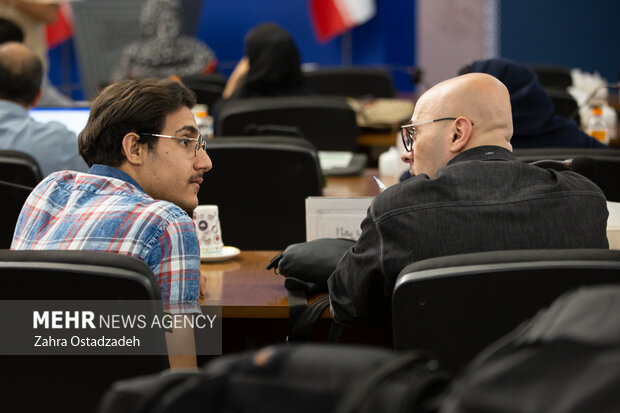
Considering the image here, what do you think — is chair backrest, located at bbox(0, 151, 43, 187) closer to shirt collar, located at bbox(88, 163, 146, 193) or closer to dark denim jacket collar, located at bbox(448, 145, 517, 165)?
shirt collar, located at bbox(88, 163, 146, 193)

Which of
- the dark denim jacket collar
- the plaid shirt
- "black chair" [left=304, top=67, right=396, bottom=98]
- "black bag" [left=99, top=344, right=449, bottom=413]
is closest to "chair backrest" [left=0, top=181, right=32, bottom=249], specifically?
the plaid shirt

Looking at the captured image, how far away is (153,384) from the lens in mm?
872

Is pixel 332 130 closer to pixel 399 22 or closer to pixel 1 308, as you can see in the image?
pixel 1 308

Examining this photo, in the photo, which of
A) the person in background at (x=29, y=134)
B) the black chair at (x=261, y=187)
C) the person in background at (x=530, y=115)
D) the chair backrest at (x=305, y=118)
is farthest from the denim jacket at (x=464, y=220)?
the chair backrest at (x=305, y=118)

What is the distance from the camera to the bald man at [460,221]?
1744 mm

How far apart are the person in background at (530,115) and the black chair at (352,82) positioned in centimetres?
305

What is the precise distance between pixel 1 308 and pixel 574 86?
5122mm

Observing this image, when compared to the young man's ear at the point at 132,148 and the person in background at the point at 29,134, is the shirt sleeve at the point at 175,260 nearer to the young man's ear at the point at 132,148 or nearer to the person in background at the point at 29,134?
the young man's ear at the point at 132,148

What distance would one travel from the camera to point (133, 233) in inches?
69.4

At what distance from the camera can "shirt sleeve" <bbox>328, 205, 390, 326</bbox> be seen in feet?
5.84

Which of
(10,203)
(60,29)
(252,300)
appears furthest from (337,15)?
(252,300)

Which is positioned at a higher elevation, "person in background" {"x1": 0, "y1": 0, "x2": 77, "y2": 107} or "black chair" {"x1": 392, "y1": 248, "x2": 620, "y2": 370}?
"person in background" {"x1": 0, "y1": 0, "x2": 77, "y2": 107}

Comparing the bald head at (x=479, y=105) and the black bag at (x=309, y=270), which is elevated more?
the bald head at (x=479, y=105)

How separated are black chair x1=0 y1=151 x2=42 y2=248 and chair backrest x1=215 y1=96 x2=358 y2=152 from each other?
1299 millimetres
